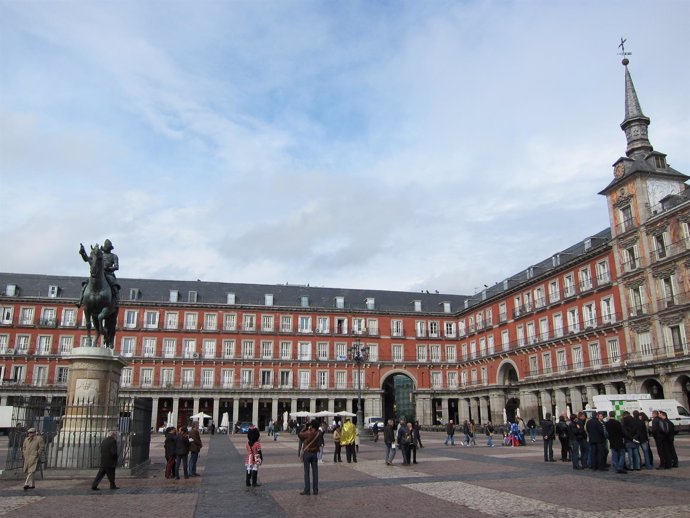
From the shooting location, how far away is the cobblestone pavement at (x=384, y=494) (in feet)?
29.9

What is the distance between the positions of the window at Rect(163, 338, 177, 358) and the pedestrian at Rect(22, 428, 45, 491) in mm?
45090

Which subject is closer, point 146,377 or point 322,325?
point 146,377

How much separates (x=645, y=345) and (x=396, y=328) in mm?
29041

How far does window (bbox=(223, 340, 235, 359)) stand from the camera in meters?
56.9

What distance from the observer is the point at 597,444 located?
46.6 feet

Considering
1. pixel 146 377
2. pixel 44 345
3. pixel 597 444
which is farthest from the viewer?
pixel 146 377

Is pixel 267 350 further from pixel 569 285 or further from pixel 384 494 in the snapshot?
pixel 384 494

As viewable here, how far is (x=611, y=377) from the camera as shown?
37688 millimetres

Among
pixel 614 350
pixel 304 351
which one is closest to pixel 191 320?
pixel 304 351

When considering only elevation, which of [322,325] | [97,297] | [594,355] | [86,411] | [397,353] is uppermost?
[322,325]

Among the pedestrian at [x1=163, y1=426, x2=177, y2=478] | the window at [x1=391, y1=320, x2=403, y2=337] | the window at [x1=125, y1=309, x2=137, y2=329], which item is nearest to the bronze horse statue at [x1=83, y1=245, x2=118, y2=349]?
the pedestrian at [x1=163, y1=426, x2=177, y2=478]

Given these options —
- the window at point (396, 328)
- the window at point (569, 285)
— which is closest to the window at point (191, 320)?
the window at point (396, 328)

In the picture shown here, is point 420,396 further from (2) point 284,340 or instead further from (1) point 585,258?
(1) point 585,258

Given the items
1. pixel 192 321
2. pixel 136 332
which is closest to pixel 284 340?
pixel 192 321
